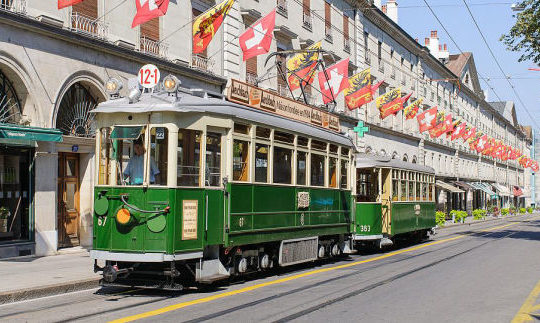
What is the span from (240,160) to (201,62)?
12.3 m

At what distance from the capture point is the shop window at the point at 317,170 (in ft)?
47.0

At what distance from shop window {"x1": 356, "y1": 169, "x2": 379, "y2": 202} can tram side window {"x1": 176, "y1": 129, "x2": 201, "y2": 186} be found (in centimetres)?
916

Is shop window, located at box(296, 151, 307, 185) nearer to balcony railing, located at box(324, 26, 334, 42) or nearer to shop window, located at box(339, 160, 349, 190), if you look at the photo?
shop window, located at box(339, 160, 349, 190)

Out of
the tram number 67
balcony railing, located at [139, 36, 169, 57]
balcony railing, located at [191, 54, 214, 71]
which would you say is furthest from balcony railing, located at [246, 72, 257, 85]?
the tram number 67

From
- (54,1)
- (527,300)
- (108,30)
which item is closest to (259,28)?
(108,30)

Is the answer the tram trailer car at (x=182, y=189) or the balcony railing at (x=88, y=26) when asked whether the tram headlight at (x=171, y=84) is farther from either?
the balcony railing at (x=88, y=26)

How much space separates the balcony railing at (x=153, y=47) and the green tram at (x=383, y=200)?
721cm

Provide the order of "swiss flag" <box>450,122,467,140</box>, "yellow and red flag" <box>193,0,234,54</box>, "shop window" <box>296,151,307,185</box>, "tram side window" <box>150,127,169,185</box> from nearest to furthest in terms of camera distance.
Answer: 1. "tram side window" <box>150,127,169,185</box>
2. "shop window" <box>296,151,307,185</box>
3. "yellow and red flag" <box>193,0,234,54</box>
4. "swiss flag" <box>450,122,467,140</box>

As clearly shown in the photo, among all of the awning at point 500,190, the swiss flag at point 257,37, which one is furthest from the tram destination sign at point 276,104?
the awning at point 500,190

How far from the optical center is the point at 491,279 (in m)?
12.8

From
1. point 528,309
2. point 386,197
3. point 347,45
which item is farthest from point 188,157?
point 347,45

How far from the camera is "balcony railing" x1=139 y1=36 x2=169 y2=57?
65.0ft

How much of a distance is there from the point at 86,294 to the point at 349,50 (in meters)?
30.0

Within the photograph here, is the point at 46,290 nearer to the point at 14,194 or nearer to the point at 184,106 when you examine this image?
the point at 184,106
